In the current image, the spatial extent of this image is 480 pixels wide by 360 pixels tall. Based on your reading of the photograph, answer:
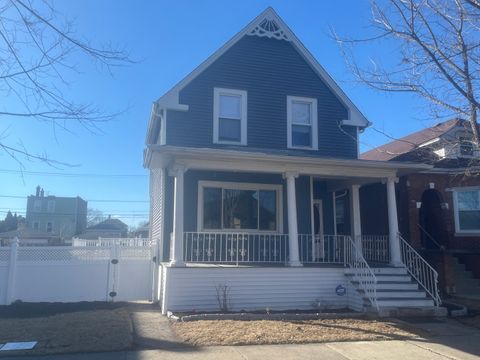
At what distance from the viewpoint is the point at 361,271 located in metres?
11.1

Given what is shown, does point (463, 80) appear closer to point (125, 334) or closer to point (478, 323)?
point (478, 323)

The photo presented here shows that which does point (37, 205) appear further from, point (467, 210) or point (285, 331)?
point (285, 331)

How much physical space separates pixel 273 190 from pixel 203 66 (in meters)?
4.31

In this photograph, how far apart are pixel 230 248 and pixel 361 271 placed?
11.7ft

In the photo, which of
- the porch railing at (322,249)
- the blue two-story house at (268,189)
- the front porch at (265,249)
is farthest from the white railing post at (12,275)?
the porch railing at (322,249)

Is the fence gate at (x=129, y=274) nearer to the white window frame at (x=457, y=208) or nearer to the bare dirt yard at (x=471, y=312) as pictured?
the bare dirt yard at (x=471, y=312)

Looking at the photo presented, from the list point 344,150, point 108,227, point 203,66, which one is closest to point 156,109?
point 203,66

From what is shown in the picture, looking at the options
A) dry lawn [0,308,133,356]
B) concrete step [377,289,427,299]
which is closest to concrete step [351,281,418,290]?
concrete step [377,289,427,299]

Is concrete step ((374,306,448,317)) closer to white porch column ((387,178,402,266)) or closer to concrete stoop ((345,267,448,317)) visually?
concrete stoop ((345,267,448,317))

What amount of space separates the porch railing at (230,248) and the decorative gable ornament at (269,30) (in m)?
6.45

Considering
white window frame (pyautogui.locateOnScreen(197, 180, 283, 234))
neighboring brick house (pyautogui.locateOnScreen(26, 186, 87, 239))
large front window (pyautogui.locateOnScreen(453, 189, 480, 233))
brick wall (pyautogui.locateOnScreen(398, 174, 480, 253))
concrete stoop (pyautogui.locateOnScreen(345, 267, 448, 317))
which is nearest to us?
concrete stoop (pyautogui.locateOnScreen(345, 267, 448, 317))

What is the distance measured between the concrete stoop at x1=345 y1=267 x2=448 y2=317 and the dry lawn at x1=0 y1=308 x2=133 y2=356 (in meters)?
5.49

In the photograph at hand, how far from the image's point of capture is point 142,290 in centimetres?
1204

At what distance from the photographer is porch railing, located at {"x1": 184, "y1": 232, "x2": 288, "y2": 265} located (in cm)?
1188
